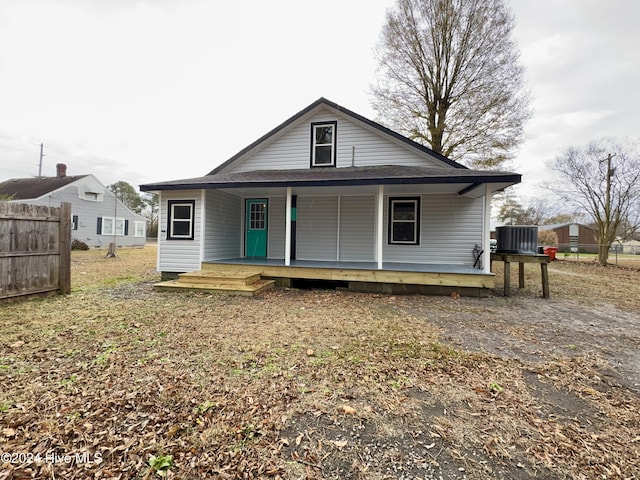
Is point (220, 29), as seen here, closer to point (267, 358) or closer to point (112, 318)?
point (112, 318)

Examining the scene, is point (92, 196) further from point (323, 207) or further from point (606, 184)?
point (606, 184)

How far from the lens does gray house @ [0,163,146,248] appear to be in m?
20.2

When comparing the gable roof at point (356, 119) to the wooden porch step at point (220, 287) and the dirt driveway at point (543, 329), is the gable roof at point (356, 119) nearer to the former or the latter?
the dirt driveway at point (543, 329)

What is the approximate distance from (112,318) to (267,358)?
10.3ft

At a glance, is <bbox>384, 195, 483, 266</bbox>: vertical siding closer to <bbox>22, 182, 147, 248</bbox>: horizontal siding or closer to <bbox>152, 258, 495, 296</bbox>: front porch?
<bbox>152, 258, 495, 296</bbox>: front porch

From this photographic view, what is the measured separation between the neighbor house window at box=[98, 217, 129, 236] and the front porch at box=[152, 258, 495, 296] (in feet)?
65.9

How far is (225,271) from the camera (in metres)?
7.92

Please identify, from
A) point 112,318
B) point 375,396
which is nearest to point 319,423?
point 375,396

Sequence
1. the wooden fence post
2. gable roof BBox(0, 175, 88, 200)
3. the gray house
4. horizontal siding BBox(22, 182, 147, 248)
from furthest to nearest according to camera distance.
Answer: gable roof BBox(0, 175, 88, 200) < the gray house < horizontal siding BBox(22, 182, 147, 248) < the wooden fence post

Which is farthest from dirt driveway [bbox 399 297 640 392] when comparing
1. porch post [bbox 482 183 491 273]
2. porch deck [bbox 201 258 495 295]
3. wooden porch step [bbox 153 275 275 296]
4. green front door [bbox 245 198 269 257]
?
green front door [bbox 245 198 269 257]

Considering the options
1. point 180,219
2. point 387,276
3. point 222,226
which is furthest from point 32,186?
point 387,276

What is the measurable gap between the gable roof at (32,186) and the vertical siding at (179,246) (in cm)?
1821

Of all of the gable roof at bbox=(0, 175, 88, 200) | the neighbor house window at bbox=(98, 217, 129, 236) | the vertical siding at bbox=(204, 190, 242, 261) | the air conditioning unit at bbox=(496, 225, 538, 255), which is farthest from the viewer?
the neighbor house window at bbox=(98, 217, 129, 236)

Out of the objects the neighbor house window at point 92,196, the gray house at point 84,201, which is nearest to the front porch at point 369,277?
the gray house at point 84,201
